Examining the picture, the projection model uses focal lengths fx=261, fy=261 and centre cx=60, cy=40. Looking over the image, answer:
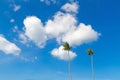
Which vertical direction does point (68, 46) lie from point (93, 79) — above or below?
above

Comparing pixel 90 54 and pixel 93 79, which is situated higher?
pixel 90 54

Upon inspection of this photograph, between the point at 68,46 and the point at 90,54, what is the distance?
49.2 feet

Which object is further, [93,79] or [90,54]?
[90,54]

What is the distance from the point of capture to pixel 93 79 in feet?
400

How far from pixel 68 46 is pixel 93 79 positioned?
63.7 ft

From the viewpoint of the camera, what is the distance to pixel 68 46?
408 ft

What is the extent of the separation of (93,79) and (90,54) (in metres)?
15.6

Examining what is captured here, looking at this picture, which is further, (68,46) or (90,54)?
(90,54)

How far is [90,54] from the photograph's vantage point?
436 feet
